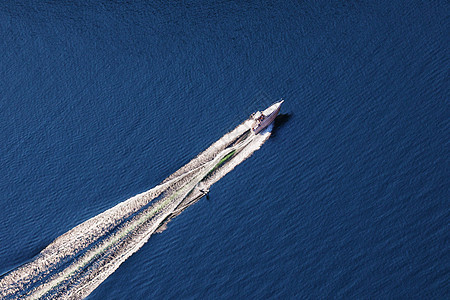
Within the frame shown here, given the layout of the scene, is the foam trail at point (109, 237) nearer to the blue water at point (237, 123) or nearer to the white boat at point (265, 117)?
the blue water at point (237, 123)

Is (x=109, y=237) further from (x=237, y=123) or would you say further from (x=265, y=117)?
(x=265, y=117)

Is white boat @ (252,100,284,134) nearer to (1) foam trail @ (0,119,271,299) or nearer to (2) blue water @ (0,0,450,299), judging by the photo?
(2) blue water @ (0,0,450,299)

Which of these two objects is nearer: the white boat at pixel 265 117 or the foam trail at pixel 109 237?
the foam trail at pixel 109 237

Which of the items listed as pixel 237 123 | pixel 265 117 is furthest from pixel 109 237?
pixel 265 117

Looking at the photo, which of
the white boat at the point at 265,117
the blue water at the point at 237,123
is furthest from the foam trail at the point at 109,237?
the white boat at the point at 265,117

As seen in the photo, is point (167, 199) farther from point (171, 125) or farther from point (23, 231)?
point (23, 231)
